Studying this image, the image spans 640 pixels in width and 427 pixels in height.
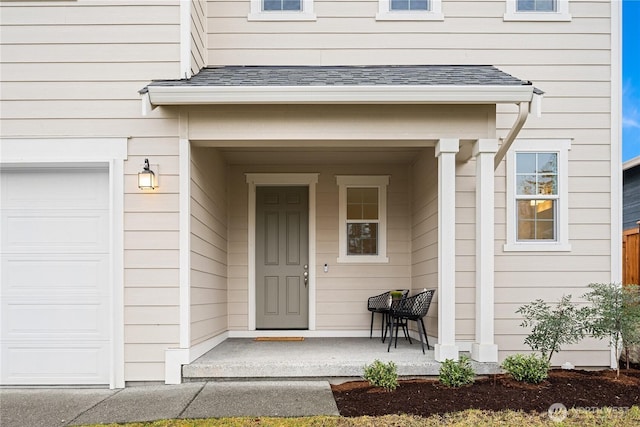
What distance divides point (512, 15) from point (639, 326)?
11.8ft

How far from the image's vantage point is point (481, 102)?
4676 mm

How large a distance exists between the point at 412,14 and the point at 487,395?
4218 millimetres

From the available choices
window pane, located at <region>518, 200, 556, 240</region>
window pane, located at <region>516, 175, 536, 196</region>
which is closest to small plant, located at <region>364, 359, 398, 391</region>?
window pane, located at <region>518, 200, 556, 240</region>

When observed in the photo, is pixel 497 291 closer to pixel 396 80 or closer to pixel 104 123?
pixel 396 80

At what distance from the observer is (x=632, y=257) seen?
26.1 feet

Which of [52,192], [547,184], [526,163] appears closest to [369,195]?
[526,163]

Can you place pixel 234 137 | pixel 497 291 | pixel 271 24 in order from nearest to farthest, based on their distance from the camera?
1. pixel 234 137
2. pixel 497 291
3. pixel 271 24

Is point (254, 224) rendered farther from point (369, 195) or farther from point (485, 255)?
point (485, 255)

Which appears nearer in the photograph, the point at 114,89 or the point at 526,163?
the point at 114,89

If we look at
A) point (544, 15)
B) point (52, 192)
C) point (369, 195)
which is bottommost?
point (52, 192)

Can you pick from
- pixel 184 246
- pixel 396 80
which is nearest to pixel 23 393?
pixel 184 246

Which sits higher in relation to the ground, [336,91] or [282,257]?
[336,91]

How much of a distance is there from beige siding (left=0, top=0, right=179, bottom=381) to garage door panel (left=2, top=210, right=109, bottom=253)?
1.19ft

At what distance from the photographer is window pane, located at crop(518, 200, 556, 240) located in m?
5.68
